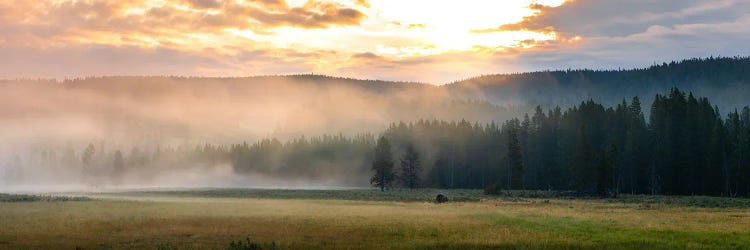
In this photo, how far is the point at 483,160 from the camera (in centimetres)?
16125

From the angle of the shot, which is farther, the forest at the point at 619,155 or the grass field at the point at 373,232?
the forest at the point at 619,155

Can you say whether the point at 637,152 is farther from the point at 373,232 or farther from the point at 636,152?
the point at 373,232

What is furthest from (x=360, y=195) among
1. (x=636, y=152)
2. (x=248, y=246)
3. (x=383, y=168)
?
(x=248, y=246)

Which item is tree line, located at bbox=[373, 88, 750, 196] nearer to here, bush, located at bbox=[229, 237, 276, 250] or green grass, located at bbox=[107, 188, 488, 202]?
green grass, located at bbox=[107, 188, 488, 202]

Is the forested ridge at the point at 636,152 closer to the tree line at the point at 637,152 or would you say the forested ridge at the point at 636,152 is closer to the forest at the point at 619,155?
the tree line at the point at 637,152

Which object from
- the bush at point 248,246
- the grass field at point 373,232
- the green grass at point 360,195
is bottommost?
the green grass at point 360,195

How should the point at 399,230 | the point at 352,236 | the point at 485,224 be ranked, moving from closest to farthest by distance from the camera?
the point at 352,236
the point at 399,230
the point at 485,224

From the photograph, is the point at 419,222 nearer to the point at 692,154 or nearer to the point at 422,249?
the point at 422,249

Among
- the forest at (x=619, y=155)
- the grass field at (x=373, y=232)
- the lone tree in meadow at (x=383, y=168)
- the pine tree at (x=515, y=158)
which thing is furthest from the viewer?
the lone tree in meadow at (x=383, y=168)

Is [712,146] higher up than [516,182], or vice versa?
[712,146]

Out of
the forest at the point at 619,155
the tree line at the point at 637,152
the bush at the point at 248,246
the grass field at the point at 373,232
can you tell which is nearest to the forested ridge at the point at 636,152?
the tree line at the point at 637,152

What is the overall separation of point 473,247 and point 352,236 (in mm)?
7026

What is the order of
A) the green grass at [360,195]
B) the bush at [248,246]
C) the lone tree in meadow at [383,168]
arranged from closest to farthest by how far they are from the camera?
the bush at [248,246], the green grass at [360,195], the lone tree in meadow at [383,168]

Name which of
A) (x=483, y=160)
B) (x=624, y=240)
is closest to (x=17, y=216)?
(x=624, y=240)
